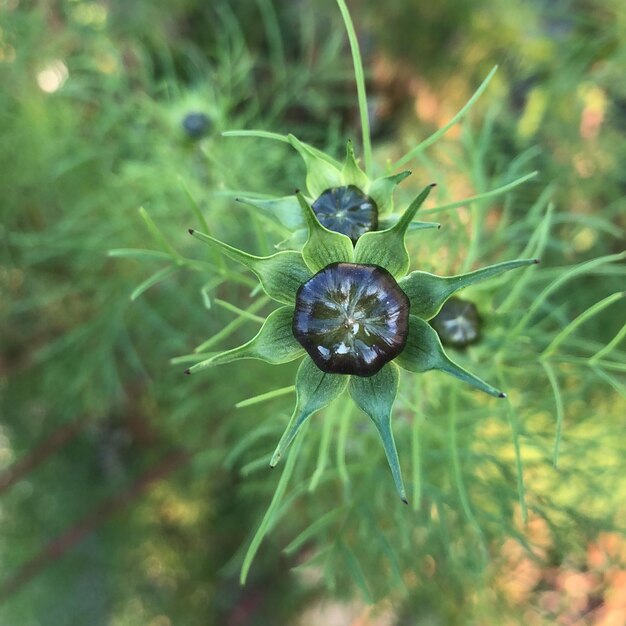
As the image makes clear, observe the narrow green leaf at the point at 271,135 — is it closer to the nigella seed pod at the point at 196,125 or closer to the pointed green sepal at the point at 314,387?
the pointed green sepal at the point at 314,387

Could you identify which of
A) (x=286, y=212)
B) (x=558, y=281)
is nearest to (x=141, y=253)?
(x=286, y=212)

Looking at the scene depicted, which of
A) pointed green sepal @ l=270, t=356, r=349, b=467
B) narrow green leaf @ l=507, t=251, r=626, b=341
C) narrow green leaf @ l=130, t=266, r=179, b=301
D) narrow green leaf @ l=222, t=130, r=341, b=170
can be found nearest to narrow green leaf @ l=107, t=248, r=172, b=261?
narrow green leaf @ l=130, t=266, r=179, b=301

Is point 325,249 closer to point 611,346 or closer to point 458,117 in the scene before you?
point 458,117

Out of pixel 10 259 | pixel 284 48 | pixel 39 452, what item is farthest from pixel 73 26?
pixel 39 452

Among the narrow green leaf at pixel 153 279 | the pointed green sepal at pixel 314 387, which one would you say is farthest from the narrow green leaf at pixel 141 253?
the pointed green sepal at pixel 314 387

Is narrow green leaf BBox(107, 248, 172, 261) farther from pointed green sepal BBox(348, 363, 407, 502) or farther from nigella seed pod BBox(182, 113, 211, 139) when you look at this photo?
nigella seed pod BBox(182, 113, 211, 139)
